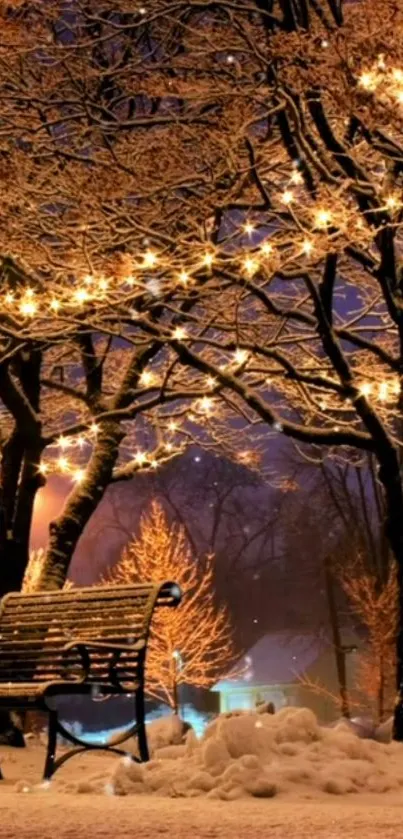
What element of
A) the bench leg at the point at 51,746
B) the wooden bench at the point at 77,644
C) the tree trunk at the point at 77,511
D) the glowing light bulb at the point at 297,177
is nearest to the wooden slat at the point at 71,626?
the wooden bench at the point at 77,644

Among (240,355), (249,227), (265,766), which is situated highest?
Answer: (249,227)

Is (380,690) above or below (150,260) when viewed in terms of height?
below

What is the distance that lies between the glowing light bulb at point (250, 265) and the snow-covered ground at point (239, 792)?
400 cm

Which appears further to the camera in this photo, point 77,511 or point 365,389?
point 77,511

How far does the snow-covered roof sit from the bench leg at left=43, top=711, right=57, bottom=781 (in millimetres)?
32824

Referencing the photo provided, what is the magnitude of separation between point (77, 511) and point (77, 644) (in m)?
4.42

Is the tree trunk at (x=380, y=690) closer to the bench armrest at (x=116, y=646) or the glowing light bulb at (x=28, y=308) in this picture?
the glowing light bulb at (x=28, y=308)

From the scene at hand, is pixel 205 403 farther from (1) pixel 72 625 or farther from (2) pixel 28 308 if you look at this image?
(1) pixel 72 625

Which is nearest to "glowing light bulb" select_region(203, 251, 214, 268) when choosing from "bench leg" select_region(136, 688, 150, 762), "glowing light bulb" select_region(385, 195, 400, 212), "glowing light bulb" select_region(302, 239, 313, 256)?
"glowing light bulb" select_region(302, 239, 313, 256)

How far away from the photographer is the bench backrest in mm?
7492

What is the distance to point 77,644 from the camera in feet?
22.4

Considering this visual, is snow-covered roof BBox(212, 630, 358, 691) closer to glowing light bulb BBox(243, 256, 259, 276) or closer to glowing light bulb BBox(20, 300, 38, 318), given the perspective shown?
glowing light bulb BBox(20, 300, 38, 318)

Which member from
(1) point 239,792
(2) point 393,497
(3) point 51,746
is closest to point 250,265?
(2) point 393,497

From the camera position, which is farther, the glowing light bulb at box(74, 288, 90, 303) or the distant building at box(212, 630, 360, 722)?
the distant building at box(212, 630, 360, 722)
